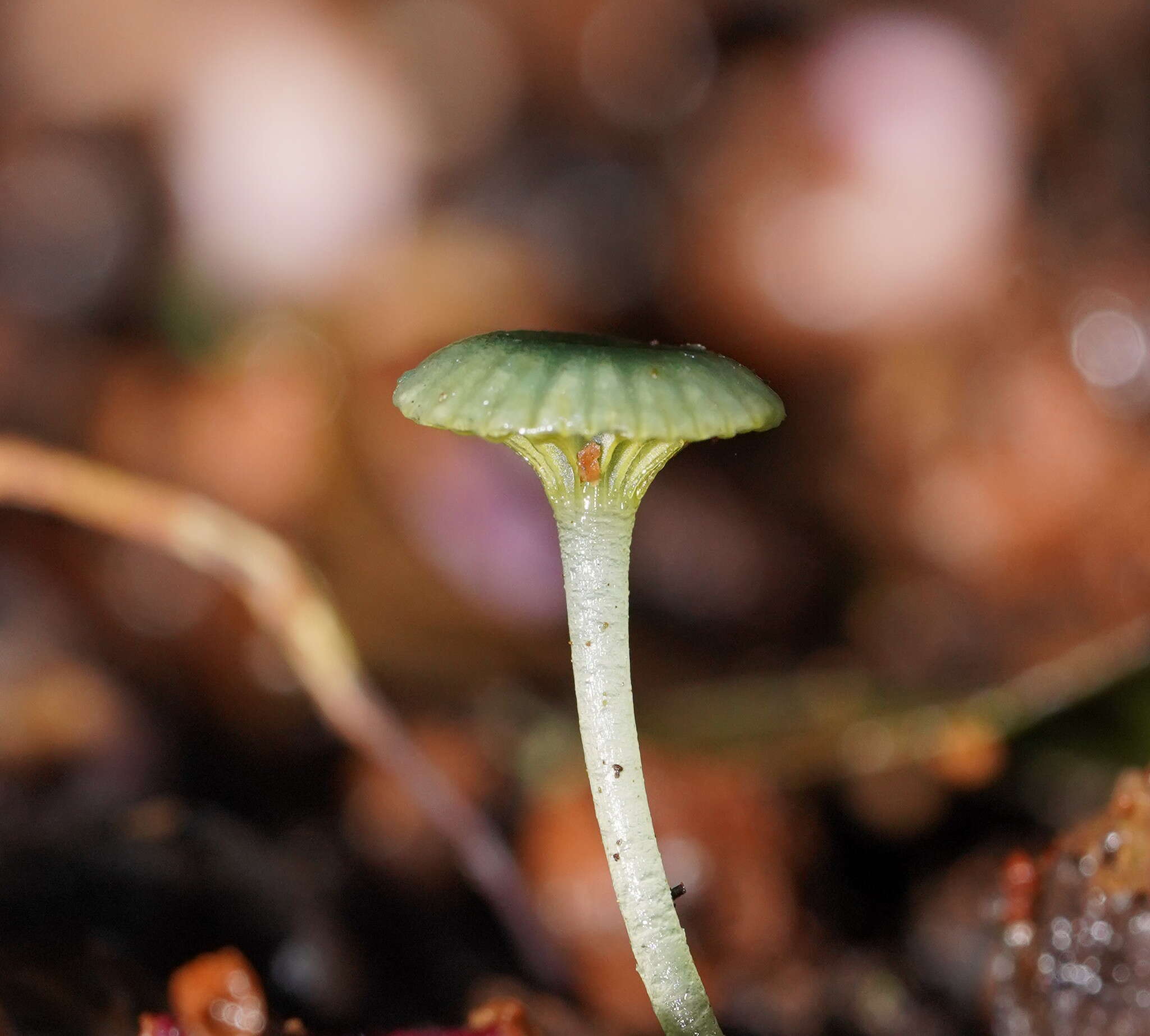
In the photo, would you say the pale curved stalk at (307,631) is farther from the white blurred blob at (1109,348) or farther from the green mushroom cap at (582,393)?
the white blurred blob at (1109,348)

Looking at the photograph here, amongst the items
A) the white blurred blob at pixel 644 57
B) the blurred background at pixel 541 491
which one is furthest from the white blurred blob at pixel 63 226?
the white blurred blob at pixel 644 57

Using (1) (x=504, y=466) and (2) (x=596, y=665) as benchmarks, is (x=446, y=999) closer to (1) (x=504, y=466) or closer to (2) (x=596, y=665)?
(2) (x=596, y=665)

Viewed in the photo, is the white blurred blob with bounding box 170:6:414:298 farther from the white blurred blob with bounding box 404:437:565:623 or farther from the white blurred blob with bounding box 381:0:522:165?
the white blurred blob with bounding box 404:437:565:623

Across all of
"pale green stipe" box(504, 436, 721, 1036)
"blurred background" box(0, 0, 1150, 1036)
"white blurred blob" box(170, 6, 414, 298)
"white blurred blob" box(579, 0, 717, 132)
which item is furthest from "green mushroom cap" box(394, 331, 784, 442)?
"white blurred blob" box(579, 0, 717, 132)

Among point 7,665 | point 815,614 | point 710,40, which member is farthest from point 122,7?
point 815,614

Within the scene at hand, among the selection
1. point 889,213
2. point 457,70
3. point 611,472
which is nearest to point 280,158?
point 457,70
